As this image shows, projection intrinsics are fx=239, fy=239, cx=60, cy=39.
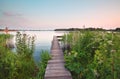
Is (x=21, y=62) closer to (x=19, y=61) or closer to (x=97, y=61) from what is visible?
(x=19, y=61)

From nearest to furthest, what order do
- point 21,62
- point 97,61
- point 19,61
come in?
point 97,61
point 19,61
point 21,62

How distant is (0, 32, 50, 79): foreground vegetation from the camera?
784 cm

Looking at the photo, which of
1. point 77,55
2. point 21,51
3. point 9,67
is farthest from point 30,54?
point 77,55

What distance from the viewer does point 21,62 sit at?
9734 millimetres

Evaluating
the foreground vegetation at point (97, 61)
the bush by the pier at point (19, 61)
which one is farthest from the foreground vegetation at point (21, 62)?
the foreground vegetation at point (97, 61)

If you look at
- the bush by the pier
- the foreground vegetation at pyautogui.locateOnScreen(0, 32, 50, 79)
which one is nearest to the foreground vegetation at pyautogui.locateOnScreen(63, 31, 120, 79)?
→ the foreground vegetation at pyautogui.locateOnScreen(0, 32, 50, 79)

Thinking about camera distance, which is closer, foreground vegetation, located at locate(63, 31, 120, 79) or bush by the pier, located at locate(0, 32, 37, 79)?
foreground vegetation, located at locate(63, 31, 120, 79)

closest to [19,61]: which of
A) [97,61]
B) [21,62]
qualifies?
[21,62]

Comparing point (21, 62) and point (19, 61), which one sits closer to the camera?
point (19, 61)

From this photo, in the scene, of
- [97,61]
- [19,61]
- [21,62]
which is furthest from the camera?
[21,62]

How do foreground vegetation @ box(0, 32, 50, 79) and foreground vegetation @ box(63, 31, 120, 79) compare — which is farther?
foreground vegetation @ box(0, 32, 50, 79)

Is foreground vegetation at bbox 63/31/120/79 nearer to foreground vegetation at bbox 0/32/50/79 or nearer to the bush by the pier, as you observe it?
foreground vegetation at bbox 0/32/50/79

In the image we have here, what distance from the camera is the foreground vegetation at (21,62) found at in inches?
309

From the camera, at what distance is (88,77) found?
5934mm
